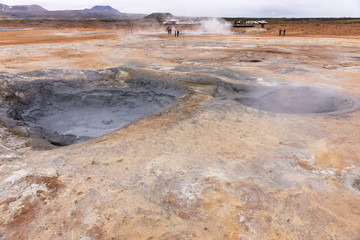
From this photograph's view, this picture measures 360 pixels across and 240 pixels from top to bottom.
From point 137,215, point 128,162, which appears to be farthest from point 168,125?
point 137,215

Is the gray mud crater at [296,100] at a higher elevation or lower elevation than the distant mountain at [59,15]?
lower

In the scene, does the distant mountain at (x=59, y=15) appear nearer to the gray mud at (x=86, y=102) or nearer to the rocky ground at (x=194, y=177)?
the gray mud at (x=86, y=102)

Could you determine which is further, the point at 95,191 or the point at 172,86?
the point at 172,86

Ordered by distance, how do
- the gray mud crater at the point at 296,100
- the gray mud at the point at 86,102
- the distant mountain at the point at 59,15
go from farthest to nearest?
the distant mountain at the point at 59,15, the gray mud at the point at 86,102, the gray mud crater at the point at 296,100

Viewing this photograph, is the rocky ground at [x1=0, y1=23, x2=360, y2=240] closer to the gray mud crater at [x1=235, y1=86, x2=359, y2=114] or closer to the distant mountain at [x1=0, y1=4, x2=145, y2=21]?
the gray mud crater at [x1=235, y1=86, x2=359, y2=114]

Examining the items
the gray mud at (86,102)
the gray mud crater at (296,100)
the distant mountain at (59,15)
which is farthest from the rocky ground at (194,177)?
the distant mountain at (59,15)

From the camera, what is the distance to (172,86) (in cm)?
779

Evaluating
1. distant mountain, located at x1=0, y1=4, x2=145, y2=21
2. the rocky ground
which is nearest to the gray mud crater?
the rocky ground

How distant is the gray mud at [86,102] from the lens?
23.7 feet

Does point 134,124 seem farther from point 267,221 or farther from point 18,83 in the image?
point 18,83

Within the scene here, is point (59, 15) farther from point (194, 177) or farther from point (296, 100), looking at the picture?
point (194, 177)

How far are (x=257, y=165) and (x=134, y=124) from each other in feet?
8.62

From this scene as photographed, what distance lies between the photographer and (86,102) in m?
8.17

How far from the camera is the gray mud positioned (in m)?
7.22
